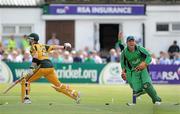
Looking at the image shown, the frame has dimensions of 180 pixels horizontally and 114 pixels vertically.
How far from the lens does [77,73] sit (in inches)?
1307

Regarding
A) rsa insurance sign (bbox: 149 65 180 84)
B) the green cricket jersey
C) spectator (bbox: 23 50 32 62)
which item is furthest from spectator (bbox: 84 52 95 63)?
the green cricket jersey

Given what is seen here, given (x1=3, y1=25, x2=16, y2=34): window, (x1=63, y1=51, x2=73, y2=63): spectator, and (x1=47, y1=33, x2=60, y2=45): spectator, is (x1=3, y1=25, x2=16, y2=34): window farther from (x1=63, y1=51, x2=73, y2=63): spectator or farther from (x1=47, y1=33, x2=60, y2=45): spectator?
(x1=63, y1=51, x2=73, y2=63): spectator

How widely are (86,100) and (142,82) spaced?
3294mm

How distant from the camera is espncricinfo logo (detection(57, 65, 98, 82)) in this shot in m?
33.2

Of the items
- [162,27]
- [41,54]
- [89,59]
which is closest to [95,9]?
[162,27]

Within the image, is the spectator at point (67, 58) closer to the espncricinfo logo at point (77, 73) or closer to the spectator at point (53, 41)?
the espncricinfo logo at point (77, 73)

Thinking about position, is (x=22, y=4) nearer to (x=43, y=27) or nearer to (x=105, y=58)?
(x=43, y=27)

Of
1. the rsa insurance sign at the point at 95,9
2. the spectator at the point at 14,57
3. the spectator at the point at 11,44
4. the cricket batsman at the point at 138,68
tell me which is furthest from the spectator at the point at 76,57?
the cricket batsman at the point at 138,68

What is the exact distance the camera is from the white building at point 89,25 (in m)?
41.0

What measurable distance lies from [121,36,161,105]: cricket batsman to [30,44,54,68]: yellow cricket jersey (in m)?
2.47

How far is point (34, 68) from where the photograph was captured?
805 inches

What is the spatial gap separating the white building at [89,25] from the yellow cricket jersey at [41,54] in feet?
67.6

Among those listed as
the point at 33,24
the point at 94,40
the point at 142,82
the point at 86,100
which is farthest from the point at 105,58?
the point at 142,82

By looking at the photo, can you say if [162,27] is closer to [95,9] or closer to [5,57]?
[95,9]
